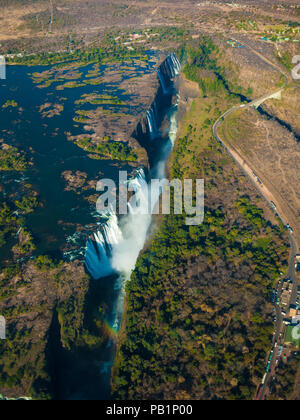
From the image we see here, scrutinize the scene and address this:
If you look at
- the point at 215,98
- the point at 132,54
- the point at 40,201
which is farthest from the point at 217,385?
the point at 132,54

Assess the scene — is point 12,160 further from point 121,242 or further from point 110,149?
point 121,242

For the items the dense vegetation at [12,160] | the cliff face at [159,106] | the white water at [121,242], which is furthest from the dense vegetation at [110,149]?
the dense vegetation at [12,160]

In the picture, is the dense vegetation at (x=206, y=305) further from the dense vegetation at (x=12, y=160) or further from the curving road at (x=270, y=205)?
the dense vegetation at (x=12, y=160)

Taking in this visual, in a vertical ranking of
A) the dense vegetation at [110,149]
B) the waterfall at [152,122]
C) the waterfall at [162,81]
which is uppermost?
the waterfall at [162,81]

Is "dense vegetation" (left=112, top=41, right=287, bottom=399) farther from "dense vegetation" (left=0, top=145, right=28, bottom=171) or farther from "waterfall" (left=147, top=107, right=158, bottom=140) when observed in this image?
"dense vegetation" (left=0, top=145, right=28, bottom=171)

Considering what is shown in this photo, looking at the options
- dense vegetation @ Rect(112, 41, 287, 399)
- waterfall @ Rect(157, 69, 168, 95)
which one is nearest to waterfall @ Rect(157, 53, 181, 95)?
waterfall @ Rect(157, 69, 168, 95)

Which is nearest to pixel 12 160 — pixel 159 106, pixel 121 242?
pixel 121 242

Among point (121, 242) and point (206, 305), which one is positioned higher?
point (121, 242)

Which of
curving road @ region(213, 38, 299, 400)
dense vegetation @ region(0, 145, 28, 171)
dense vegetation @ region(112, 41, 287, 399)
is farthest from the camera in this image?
dense vegetation @ region(0, 145, 28, 171)

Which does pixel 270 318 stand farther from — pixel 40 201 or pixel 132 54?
pixel 132 54

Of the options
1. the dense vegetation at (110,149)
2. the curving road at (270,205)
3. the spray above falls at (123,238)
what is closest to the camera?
the curving road at (270,205)

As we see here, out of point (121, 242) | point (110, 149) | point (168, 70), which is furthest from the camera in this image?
point (168, 70)
